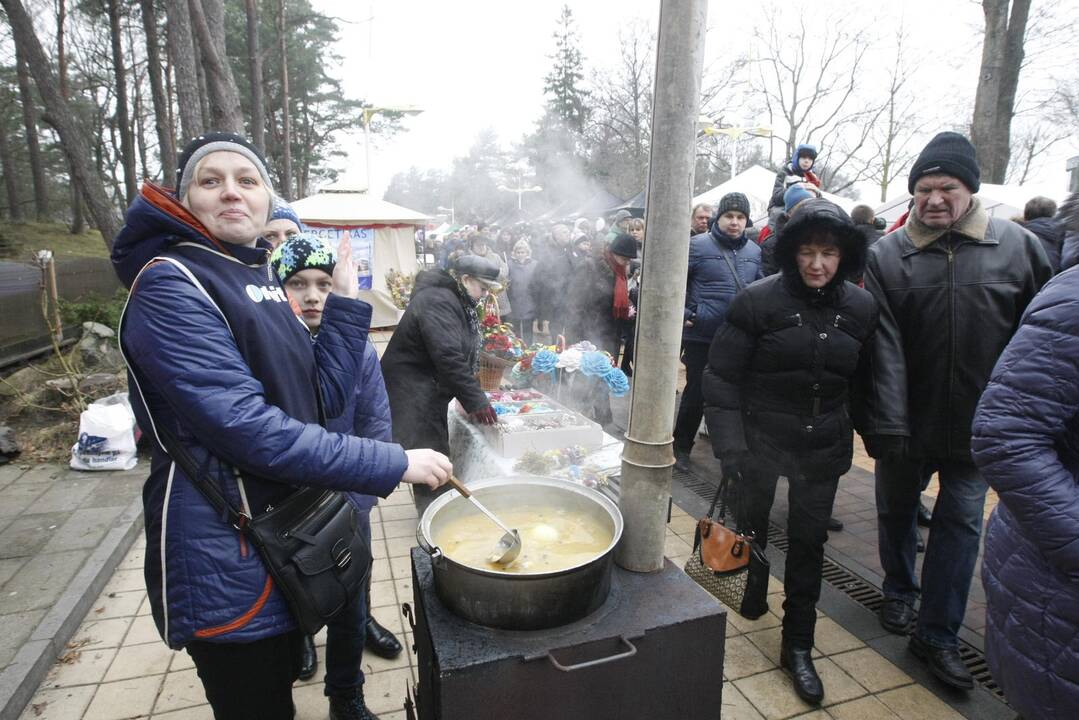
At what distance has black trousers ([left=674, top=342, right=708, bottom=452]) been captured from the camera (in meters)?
5.16

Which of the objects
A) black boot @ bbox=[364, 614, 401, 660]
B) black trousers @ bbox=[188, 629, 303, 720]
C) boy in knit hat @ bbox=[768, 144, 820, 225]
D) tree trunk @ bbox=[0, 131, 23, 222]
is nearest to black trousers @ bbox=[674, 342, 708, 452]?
boy in knit hat @ bbox=[768, 144, 820, 225]

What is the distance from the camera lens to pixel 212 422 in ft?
4.36

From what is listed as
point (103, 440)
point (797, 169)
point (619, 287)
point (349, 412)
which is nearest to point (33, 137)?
point (103, 440)

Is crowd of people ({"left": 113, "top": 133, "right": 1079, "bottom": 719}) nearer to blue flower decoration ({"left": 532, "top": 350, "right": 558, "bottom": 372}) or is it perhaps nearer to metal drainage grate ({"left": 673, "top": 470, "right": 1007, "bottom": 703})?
metal drainage grate ({"left": 673, "top": 470, "right": 1007, "bottom": 703})

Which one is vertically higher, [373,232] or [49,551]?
[373,232]

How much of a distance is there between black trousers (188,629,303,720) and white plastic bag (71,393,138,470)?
4232 millimetres

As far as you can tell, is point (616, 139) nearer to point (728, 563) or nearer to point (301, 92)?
point (301, 92)

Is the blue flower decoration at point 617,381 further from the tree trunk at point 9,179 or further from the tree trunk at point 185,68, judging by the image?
the tree trunk at point 9,179

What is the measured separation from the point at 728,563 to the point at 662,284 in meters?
1.54

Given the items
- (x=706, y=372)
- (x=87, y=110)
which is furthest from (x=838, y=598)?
(x=87, y=110)

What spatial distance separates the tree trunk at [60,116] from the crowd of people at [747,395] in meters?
7.01

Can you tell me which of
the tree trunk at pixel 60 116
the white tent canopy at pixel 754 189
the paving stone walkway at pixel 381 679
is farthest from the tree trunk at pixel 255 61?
the paving stone walkway at pixel 381 679

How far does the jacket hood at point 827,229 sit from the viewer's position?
2.50 m

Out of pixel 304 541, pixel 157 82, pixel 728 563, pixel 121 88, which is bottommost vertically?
pixel 728 563
